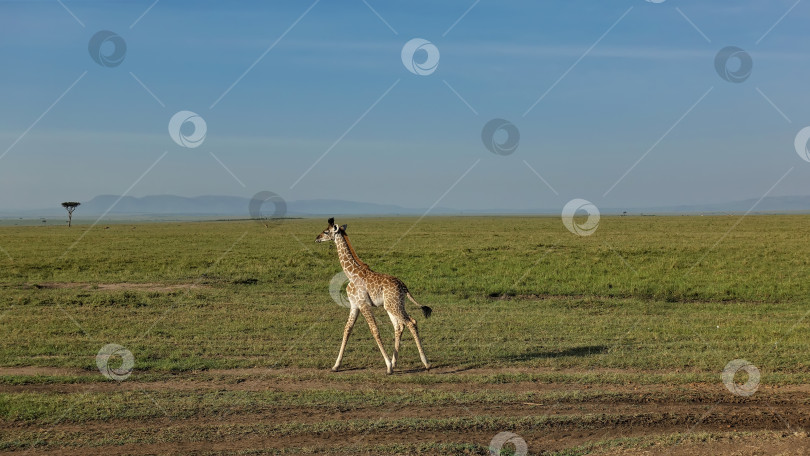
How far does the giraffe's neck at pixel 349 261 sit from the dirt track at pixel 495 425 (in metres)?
2.35

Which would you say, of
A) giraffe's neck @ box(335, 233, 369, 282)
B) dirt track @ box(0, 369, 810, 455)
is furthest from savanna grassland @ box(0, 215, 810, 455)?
giraffe's neck @ box(335, 233, 369, 282)

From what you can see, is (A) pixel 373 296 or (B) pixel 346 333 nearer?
(A) pixel 373 296

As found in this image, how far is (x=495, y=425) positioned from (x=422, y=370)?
3682mm

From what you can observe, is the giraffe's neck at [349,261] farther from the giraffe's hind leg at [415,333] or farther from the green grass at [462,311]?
the green grass at [462,311]

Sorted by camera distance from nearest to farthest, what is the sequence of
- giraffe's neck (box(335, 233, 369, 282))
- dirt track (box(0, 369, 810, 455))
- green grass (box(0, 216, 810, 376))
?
dirt track (box(0, 369, 810, 455)) < giraffe's neck (box(335, 233, 369, 282)) < green grass (box(0, 216, 810, 376))

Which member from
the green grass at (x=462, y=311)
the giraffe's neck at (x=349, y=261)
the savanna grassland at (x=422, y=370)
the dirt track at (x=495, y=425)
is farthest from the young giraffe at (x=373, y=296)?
the dirt track at (x=495, y=425)

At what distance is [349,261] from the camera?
1408 centimetres

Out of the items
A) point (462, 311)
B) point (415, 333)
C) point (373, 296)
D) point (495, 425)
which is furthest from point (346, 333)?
point (462, 311)

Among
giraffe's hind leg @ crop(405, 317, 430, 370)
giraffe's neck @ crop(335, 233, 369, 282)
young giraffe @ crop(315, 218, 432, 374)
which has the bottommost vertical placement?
giraffe's hind leg @ crop(405, 317, 430, 370)

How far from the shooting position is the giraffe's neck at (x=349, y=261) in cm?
1388

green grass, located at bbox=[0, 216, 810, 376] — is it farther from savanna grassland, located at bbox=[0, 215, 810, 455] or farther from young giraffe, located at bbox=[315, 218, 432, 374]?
young giraffe, located at bbox=[315, 218, 432, 374]

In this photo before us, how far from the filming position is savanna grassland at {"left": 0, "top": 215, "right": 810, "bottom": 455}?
9.50 metres

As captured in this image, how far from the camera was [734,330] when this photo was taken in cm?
1811

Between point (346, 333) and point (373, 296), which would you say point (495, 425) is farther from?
Result: point (346, 333)
